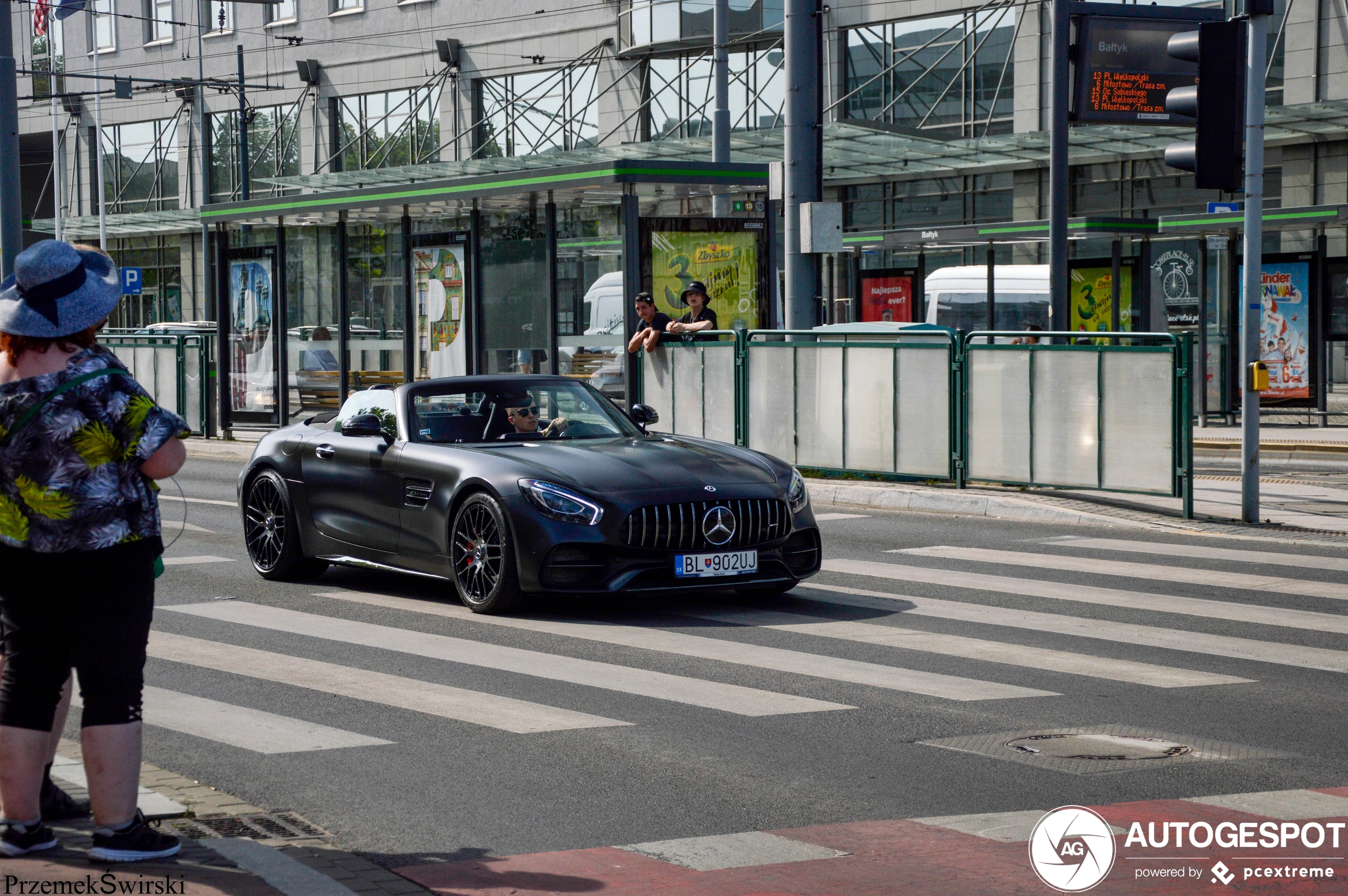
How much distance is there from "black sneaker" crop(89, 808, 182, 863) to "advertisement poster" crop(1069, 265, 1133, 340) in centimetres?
2343

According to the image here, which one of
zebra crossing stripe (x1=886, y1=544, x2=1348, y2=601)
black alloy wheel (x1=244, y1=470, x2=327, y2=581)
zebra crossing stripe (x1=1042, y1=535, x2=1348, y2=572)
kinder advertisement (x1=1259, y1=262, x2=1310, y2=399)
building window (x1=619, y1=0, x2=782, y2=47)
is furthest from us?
building window (x1=619, y1=0, x2=782, y2=47)

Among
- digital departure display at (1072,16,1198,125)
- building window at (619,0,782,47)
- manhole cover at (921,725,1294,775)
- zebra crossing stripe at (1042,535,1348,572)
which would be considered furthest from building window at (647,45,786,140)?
manhole cover at (921,725,1294,775)

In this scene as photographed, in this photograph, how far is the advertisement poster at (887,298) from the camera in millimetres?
30953

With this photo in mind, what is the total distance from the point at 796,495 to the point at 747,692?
2.73 meters

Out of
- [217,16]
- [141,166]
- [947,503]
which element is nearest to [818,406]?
[947,503]

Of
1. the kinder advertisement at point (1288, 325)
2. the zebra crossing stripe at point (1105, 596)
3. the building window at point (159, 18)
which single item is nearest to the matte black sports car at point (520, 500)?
the zebra crossing stripe at point (1105, 596)

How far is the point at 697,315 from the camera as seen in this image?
18.2 metres

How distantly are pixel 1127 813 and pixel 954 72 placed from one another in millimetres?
33486

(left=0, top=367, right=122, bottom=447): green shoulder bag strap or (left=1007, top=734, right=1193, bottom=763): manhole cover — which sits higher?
(left=0, top=367, right=122, bottom=447): green shoulder bag strap

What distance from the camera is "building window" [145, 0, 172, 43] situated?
5600cm

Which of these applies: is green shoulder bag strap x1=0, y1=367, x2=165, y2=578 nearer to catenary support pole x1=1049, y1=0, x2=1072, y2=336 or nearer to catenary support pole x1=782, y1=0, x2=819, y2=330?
catenary support pole x1=782, y1=0, x2=819, y2=330

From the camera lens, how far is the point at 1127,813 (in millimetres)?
5480

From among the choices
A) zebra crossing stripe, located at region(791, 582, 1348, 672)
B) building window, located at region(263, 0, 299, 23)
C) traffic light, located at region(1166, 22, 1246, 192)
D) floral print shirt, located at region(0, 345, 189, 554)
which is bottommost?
zebra crossing stripe, located at region(791, 582, 1348, 672)

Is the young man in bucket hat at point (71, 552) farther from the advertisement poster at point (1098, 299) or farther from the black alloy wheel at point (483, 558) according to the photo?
the advertisement poster at point (1098, 299)
